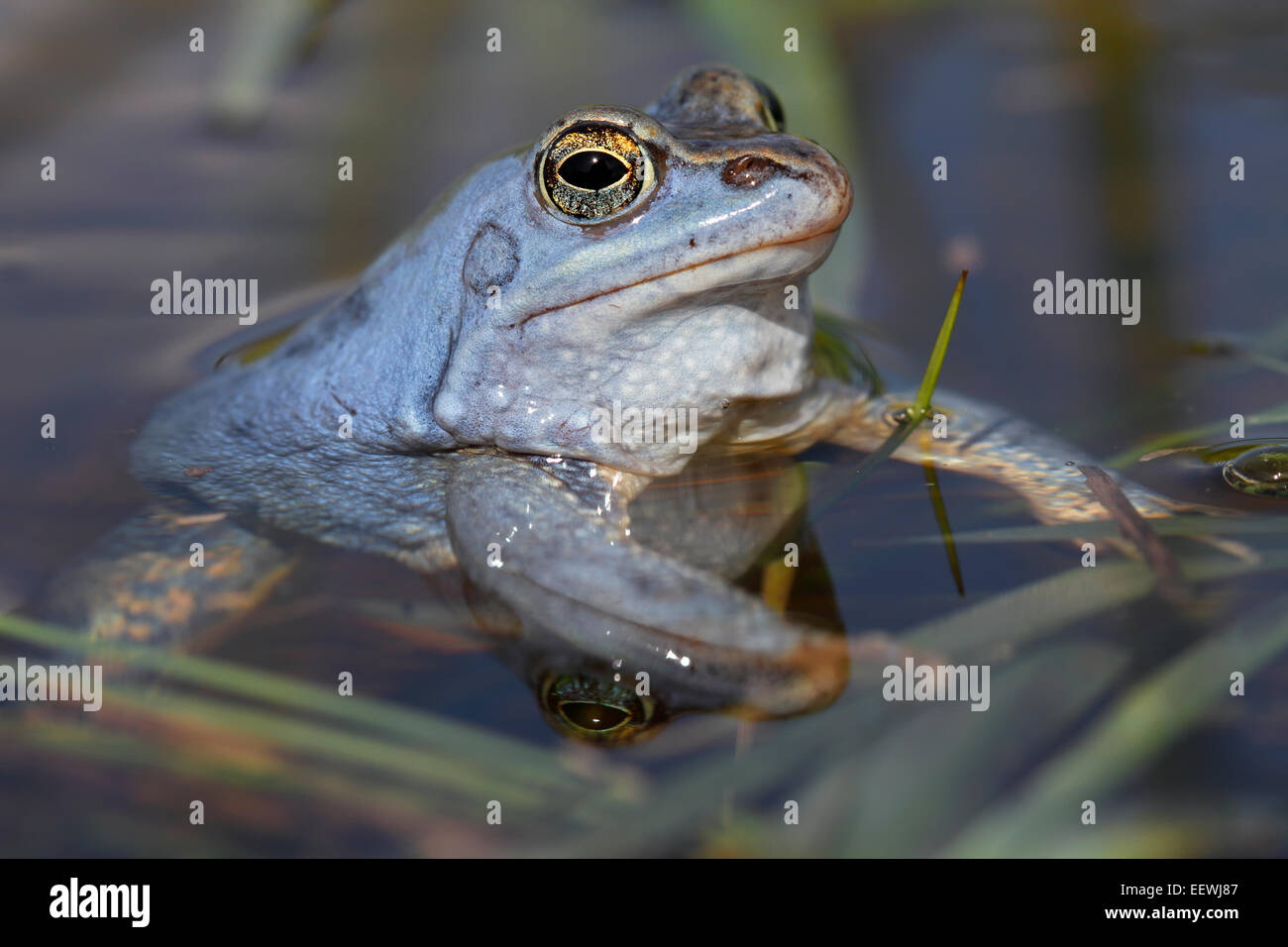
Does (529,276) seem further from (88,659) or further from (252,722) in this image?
(88,659)

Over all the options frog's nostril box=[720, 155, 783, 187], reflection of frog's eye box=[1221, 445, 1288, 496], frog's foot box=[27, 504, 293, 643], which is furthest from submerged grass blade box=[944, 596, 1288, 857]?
frog's foot box=[27, 504, 293, 643]

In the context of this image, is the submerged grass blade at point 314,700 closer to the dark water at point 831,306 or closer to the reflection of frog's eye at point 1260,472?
the dark water at point 831,306

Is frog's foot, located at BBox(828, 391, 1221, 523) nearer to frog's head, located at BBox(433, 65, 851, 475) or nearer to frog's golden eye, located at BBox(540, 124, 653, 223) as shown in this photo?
frog's head, located at BBox(433, 65, 851, 475)

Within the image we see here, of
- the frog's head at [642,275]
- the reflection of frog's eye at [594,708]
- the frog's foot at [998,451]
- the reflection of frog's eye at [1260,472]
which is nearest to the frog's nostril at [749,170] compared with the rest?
the frog's head at [642,275]

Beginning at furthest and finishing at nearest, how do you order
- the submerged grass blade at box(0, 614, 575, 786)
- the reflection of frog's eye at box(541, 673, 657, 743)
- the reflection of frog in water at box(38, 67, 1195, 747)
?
1. the reflection of frog in water at box(38, 67, 1195, 747)
2. the reflection of frog's eye at box(541, 673, 657, 743)
3. the submerged grass blade at box(0, 614, 575, 786)

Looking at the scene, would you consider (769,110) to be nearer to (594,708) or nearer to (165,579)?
(594,708)

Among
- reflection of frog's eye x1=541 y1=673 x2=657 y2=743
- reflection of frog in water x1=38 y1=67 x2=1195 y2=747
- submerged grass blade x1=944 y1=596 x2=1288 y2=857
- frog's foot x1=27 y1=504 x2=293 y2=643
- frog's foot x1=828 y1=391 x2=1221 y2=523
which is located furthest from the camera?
frog's foot x1=828 y1=391 x2=1221 y2=523
